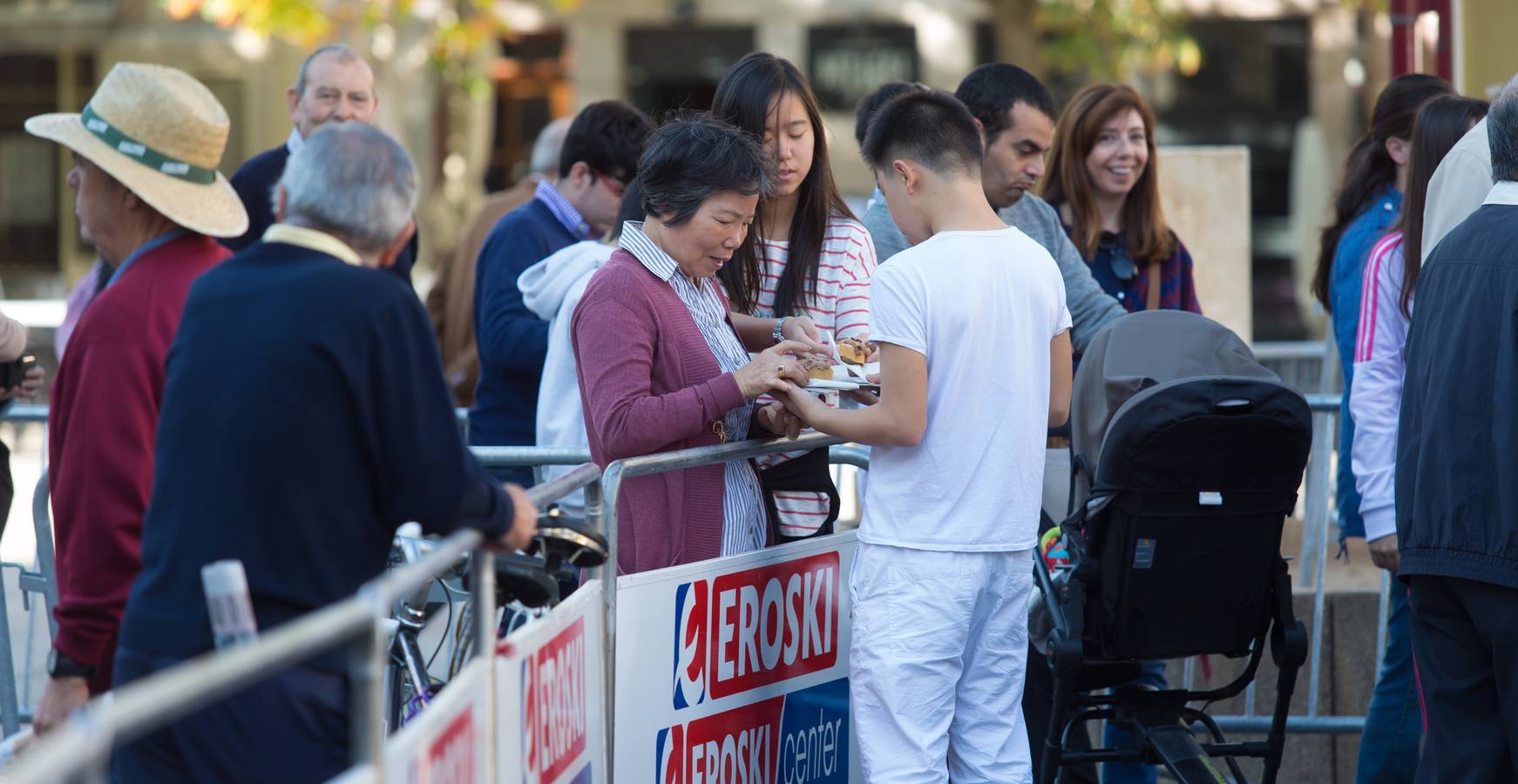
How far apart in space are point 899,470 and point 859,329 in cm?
75

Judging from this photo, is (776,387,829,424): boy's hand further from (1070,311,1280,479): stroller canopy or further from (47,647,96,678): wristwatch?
(47,647,96,678): wristwatch

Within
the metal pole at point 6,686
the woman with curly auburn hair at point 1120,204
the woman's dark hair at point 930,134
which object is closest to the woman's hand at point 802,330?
the woman's dark hair at point 930,134

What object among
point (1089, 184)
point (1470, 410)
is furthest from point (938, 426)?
point (1089, 184)

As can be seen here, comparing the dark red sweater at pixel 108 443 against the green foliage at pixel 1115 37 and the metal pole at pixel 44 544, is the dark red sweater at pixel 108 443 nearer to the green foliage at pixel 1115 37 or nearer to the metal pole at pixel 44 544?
the metal pole at pixel 44 544

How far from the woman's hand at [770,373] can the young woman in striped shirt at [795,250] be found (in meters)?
0.54

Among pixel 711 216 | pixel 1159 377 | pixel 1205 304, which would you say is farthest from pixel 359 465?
pixel 1205 304

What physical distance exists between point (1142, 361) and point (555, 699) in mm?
1968

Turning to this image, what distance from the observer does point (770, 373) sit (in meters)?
3.86

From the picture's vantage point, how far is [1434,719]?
154 inches

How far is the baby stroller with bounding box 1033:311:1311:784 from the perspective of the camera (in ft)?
13.5

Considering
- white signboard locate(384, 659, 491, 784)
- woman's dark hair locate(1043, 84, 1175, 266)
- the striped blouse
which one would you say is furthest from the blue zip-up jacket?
white signboard locate(384, 659, 491, 784)

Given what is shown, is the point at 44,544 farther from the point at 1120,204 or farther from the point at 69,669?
the point at 1120,204

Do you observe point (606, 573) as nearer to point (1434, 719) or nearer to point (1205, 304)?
point (1434, 719)

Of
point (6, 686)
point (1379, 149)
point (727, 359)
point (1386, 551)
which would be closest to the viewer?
point (727, 359)
